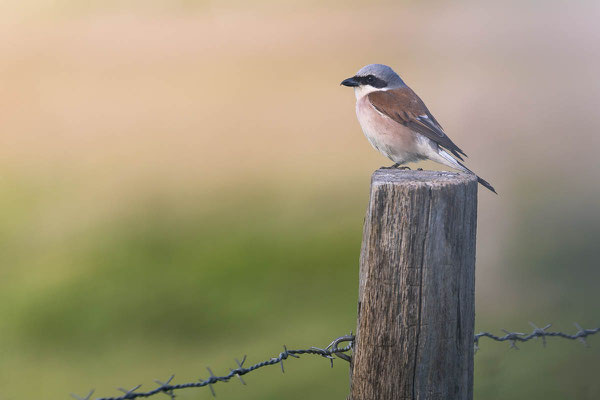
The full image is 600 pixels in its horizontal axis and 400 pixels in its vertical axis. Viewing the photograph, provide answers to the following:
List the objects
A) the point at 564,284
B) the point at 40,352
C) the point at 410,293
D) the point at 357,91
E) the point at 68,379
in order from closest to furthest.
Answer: the point at 410,293
the point at 357,91
the point at 68,379
the point at 40,352
the point at 564,284

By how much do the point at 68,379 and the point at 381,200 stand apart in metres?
6.94

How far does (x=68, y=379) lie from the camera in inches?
323

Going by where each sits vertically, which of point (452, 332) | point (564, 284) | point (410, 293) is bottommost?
point (564, 284)

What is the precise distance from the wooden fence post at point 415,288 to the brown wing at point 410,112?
8.29 ft

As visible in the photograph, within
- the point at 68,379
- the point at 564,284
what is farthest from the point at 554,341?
the point at 68,379

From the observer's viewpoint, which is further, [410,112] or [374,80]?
[374,80]

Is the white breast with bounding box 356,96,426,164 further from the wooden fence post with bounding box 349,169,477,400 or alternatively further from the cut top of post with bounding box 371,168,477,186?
the wooden fence post with bounding box 349,169,477,400

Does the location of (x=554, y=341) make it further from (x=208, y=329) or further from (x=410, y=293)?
(x=410, y=293)

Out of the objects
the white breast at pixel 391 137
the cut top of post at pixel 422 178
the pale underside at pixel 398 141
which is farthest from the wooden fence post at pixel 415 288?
the white breast at pixel 391 137

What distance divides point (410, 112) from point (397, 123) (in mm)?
158

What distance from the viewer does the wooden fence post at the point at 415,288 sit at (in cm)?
243

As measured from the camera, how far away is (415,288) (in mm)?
2439

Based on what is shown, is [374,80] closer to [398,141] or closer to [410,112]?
[410,112]

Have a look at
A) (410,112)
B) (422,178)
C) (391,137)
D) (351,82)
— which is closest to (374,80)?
(351,82)
